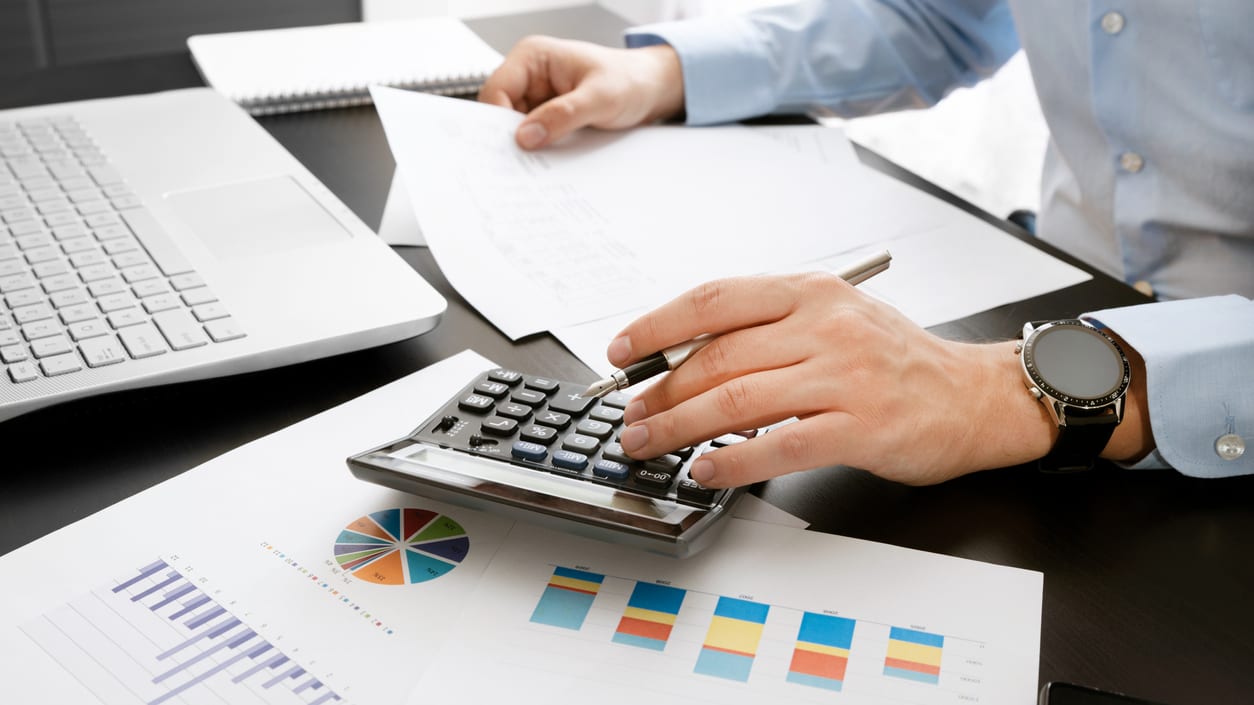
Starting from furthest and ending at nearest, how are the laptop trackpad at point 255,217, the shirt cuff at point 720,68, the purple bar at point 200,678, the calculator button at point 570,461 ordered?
1. the shirt cuff at point 720,68
2. the laptop trackpad at point 255,217
3. the calculator button at point 570,461
4. the purple bar at point 200,678

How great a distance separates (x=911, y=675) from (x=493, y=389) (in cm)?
25

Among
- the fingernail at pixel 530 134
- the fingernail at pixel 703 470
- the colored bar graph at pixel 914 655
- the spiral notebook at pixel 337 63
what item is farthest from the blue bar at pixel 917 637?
the spiral notebook at pixel 337 63

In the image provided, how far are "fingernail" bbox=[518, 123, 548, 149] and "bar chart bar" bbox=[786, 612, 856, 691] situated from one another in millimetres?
537

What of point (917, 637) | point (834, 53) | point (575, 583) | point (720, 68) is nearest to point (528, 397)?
point (575, 583)

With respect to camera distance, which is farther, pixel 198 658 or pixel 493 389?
pixel 493 389

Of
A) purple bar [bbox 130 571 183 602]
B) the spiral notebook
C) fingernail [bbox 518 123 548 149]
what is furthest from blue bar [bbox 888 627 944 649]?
the spiral notebook

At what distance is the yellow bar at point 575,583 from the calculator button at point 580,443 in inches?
2.6

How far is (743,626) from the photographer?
0.44 metres

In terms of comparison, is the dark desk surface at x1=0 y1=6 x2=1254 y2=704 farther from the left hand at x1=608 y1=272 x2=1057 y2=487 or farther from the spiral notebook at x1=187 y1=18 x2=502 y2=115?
the spiral notebook at x1=187 y1=18 x2=502 y2=115

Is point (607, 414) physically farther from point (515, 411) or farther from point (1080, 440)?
point (1080, 440)

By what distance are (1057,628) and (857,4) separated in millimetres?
772

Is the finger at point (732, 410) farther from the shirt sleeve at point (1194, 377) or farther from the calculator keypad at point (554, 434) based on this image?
the shirt sleeve at point (1194, 377)

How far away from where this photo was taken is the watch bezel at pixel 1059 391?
56cm

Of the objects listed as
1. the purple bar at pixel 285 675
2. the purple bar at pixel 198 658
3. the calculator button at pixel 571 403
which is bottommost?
the purple bar at pixel 198 658
